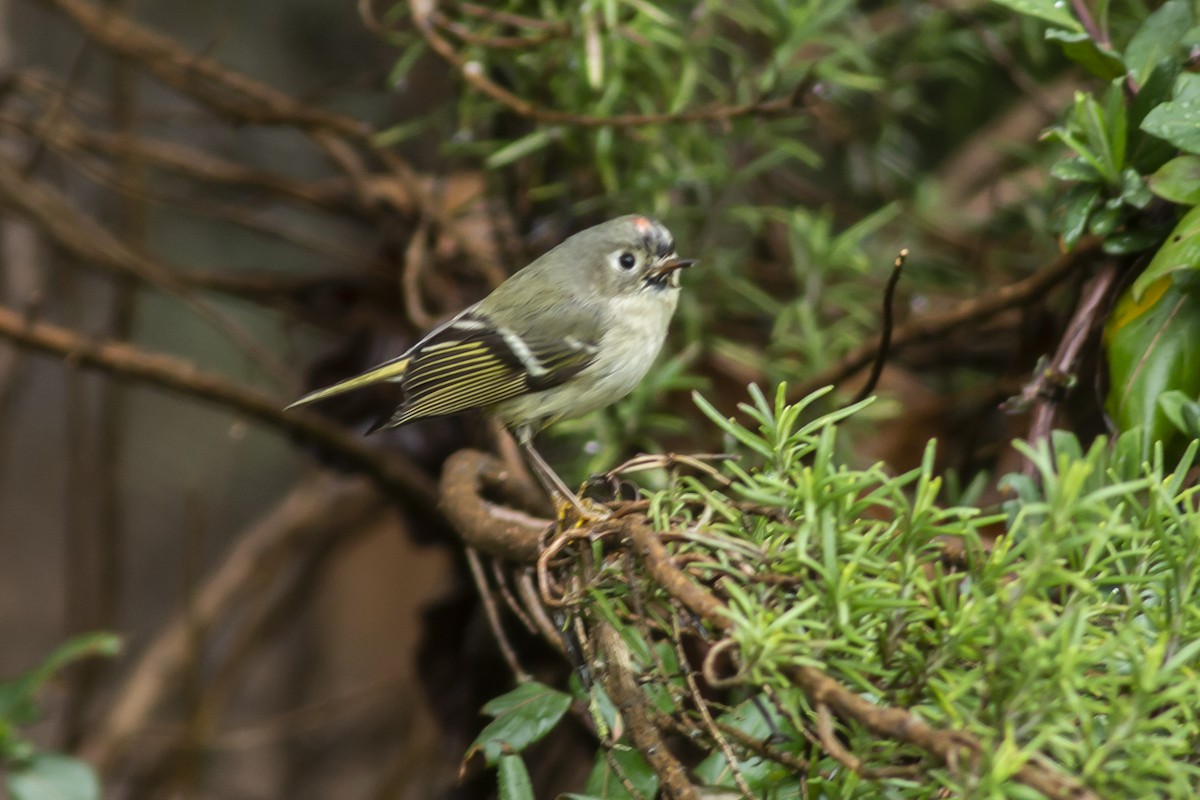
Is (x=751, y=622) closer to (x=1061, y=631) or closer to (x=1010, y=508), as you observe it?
(x=1061, y=631)

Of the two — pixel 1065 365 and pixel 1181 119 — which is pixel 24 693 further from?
pixel 1181 119

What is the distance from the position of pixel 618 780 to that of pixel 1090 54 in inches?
42.7

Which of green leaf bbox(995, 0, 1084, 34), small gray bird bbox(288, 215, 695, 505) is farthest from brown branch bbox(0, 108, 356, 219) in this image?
green leaf bbox(995, 0, 1084, 34)

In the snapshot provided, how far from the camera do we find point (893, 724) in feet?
2.29

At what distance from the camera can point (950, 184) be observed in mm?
2922

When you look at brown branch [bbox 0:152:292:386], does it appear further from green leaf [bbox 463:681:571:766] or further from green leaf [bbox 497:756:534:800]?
green leaf [bbox 497:756:534:800]

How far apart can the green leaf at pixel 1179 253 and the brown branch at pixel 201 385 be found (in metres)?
1.30

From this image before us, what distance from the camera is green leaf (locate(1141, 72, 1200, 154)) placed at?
121 centimetres

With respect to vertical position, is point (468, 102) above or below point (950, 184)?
above

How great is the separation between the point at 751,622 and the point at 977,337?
5.47ft

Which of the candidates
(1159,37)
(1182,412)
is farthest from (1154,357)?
(1159,37)

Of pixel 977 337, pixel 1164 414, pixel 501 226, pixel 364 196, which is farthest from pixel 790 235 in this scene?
pixel 1164 414

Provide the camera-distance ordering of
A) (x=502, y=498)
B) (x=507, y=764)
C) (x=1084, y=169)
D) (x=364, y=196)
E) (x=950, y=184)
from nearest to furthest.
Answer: (x=507, y=764) < (x=1084, y=169) < (x=502, y=498) < (x=364, y=196) < (x=950, y=184)

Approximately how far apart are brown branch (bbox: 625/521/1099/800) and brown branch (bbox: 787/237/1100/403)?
0.84 metres
